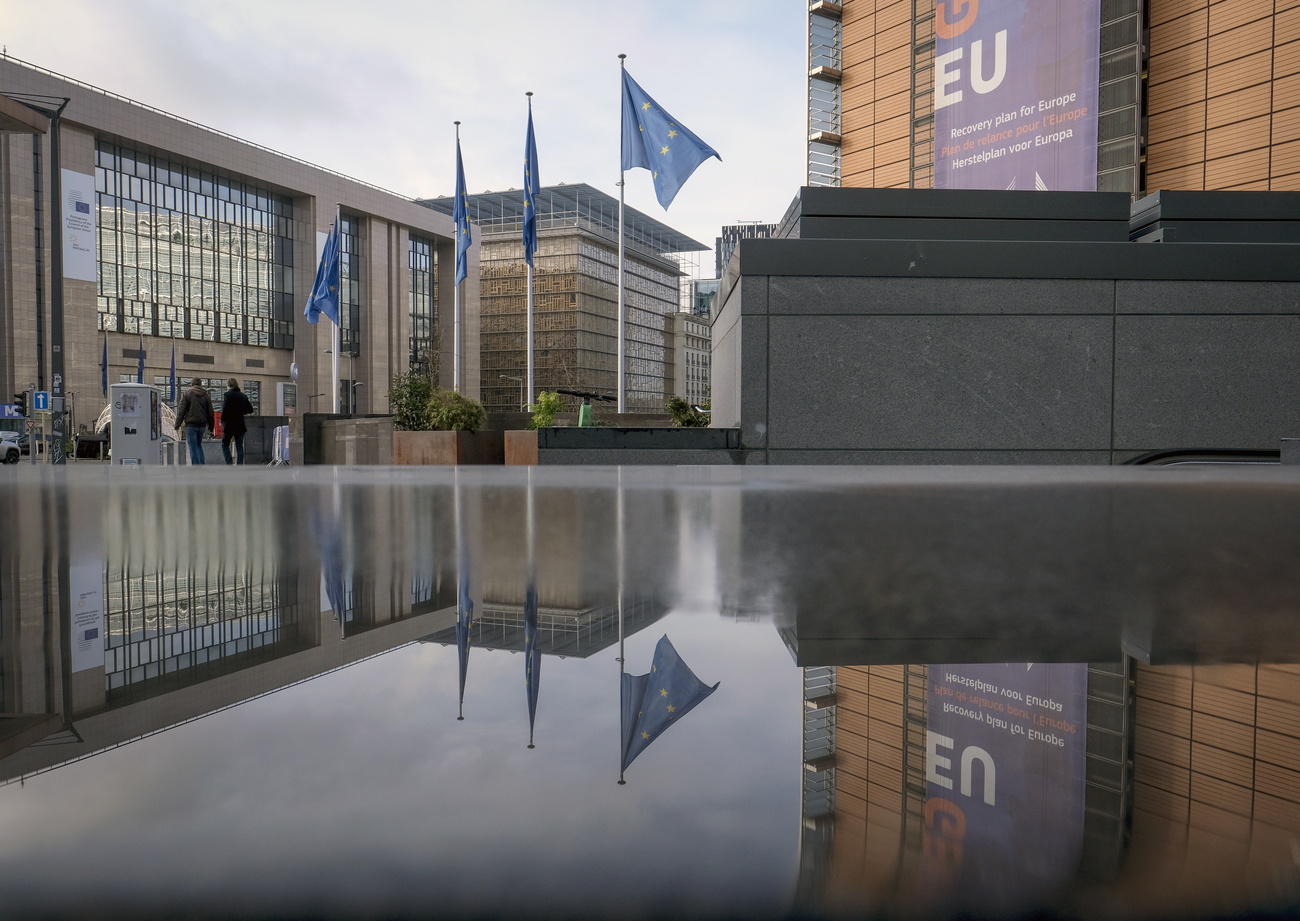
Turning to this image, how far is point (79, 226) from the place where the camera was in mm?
53281

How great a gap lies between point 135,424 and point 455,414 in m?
8.55

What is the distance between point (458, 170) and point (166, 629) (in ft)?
110

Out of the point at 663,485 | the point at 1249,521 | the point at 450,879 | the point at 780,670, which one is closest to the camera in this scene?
the point at 450,879

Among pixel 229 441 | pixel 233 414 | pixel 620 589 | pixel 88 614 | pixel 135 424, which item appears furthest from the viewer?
pixel 229 441

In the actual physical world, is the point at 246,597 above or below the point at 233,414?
below

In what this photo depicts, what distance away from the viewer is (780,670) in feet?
4.66

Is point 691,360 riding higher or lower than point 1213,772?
higher

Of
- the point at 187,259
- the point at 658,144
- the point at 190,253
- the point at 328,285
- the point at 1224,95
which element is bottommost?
the point at 328,285

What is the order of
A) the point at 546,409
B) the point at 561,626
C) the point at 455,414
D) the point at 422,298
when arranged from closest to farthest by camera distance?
the point at 561,626, the point at 455,414, the point at 546,409, the point at 422,298

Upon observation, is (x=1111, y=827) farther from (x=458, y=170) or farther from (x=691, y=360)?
(x=691, y=360)

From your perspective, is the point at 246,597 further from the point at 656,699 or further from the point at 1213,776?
the point at 1213,776

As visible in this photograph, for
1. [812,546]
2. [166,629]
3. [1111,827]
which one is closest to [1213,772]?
[1111,827]

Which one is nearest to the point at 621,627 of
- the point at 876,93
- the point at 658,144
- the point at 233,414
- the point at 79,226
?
the point at 233,414

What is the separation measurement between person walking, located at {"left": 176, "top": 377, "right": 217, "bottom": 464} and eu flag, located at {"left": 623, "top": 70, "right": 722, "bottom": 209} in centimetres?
1082
